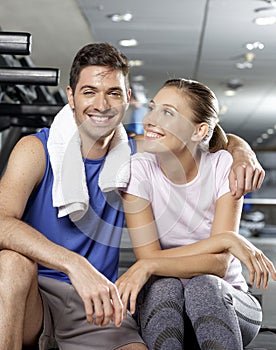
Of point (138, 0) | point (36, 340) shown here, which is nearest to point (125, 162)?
point (36, 340)

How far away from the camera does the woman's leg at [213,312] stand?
1.73 metres

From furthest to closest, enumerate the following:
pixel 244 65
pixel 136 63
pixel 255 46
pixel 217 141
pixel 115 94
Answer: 1. pixel 136 63
2. pixel 244 65
3. pixel 255 46
4. pixel 217 141
5. pixel 115 94

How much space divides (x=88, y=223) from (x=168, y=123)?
35cm

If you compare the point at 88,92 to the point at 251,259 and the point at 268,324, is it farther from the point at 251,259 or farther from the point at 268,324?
the point at 268,324

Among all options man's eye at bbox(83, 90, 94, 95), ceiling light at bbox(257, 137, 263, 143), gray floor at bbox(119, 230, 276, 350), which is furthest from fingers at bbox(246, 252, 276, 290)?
ceiling light at bbox(257, 137, 263, 143)

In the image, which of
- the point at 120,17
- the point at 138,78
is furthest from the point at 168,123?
the point at 138,78

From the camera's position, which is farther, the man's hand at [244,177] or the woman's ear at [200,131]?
the woman's ear at [200,131]

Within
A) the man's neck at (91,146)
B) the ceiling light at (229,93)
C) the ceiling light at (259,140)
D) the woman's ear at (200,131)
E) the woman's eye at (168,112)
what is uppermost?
the ceiling light at (229,93)

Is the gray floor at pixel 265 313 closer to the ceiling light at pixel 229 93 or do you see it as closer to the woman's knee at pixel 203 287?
the woman's knee at pixel 203 287

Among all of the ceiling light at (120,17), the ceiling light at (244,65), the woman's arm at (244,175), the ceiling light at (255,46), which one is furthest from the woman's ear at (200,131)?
the ceiling light at (244,65)

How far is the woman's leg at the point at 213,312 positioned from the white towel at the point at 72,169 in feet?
1.15

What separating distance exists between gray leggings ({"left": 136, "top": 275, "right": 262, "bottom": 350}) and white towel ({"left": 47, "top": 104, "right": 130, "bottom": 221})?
28 cm

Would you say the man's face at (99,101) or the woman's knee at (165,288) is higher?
the man's face at (99,101)

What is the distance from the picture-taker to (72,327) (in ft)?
6.42
